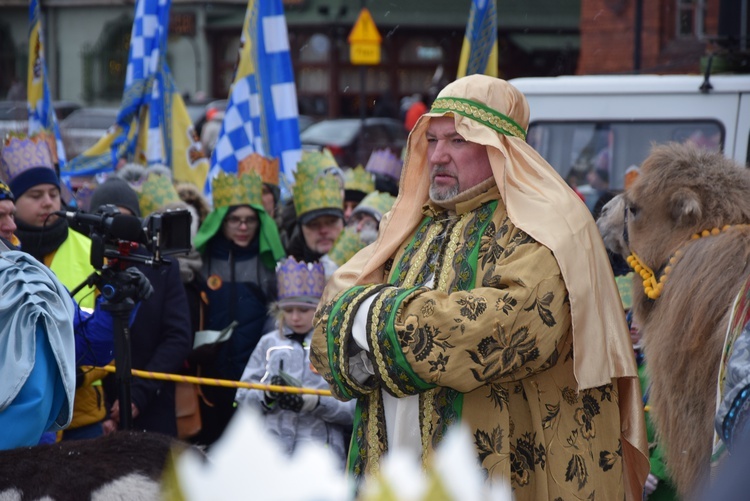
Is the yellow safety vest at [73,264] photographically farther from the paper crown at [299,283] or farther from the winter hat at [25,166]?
the paper crown at [299,283]

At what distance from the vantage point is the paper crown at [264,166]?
691 centimetres

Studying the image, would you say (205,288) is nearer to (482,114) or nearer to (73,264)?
(73,264)

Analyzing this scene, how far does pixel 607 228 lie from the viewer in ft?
13.7

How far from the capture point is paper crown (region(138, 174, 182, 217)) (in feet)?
19.6

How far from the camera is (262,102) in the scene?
7605 millimetres

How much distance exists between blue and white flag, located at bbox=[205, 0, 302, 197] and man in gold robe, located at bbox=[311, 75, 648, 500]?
4.41 metres

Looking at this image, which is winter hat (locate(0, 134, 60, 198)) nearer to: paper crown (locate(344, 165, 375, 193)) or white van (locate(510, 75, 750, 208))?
paper crown (locate(344, 165, 375, 193))

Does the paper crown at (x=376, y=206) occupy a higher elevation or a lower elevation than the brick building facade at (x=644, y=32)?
lower

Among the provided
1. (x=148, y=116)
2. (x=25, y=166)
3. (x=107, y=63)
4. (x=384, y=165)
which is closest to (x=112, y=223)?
(x=25, y=166)

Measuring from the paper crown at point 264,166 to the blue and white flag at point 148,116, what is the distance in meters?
1.01

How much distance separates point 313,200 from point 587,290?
332cm

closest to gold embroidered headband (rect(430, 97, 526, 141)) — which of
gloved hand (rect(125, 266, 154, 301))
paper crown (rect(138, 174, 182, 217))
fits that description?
gloved hand (rect(125, 266, 154, 301))

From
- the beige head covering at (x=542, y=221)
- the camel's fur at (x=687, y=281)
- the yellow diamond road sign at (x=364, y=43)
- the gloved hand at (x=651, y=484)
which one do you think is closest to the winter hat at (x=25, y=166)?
the beige head covering at (x=542, y=221)

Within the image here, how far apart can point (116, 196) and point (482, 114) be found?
9.57ft
